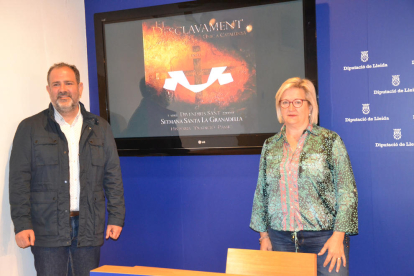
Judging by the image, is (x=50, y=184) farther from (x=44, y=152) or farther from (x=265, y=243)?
(x=265, y=243)

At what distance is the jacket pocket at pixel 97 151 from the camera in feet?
8.14

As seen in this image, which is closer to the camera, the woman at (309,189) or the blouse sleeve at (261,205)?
the woman at (309,189)

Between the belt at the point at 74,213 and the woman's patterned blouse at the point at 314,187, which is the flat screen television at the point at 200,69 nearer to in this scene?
the woman's patterned blouse at the point at 314,187

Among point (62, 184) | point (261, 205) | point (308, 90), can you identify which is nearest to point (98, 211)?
point (62, 184)

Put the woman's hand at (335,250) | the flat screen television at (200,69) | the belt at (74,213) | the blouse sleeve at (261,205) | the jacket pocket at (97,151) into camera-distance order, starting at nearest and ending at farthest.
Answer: the woman's hand at (335,250) → the blouse sleeve at (261,205) → the belt at (74,213) → the jacket pocket at (97,151) → the flat screen television at (200,69)

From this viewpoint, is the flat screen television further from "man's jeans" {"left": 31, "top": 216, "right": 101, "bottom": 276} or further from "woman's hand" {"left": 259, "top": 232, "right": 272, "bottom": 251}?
"man's jeans" {"left": 31, "top": 216, "right": 101, "bottom": 276}

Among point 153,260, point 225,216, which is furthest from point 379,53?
point 153,260

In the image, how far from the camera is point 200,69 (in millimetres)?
2887

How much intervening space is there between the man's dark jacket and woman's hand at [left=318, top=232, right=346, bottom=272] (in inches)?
56.0

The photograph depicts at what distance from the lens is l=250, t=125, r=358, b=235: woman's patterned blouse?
79.0 inches

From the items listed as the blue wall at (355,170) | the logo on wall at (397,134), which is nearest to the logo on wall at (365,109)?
the blue wall at (355,170)

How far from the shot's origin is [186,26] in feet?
→ 9.56

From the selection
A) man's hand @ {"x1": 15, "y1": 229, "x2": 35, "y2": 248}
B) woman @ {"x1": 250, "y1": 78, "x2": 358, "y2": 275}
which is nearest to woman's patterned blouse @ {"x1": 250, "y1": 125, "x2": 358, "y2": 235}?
woman @ {"x1": 250, "y1": 78, "x2": 358, "y2": 275}

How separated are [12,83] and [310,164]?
1990mm
